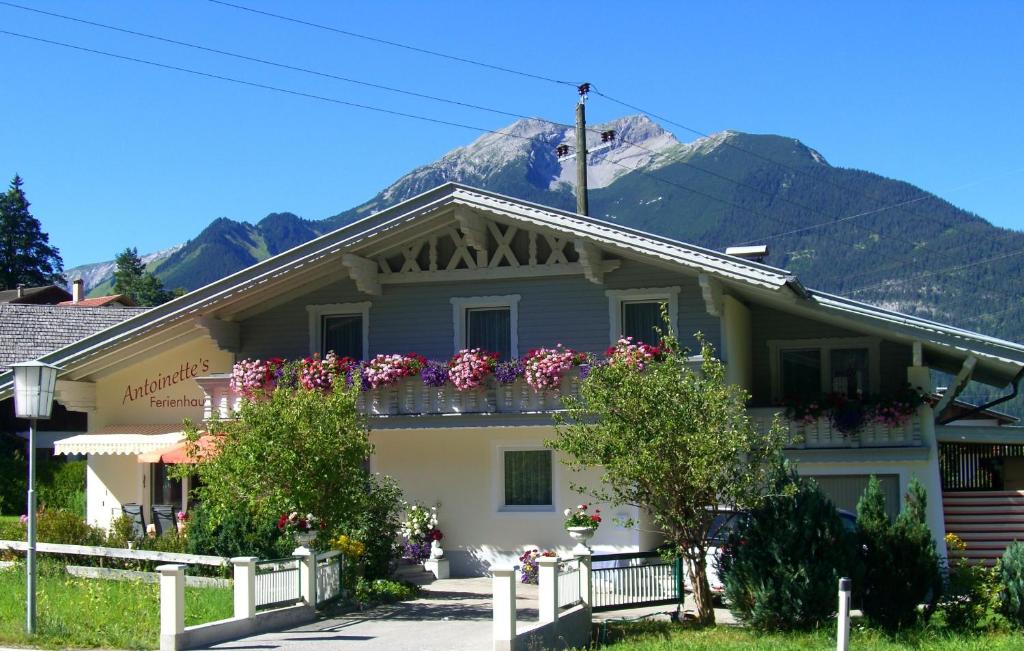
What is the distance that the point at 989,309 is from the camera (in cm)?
11194

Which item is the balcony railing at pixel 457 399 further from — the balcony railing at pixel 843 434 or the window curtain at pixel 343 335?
the balcony railing at pixel 843 434

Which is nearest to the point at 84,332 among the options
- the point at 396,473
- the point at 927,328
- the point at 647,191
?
the point at 396,473

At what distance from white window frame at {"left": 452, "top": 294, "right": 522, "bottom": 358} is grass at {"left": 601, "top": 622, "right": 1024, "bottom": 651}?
835 centimetres

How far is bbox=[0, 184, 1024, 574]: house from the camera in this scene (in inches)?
873

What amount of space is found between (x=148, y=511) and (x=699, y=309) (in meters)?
12.4

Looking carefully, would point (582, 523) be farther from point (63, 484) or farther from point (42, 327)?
point (42, 327)

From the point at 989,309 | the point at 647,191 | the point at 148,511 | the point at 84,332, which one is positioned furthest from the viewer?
the point at 647,191

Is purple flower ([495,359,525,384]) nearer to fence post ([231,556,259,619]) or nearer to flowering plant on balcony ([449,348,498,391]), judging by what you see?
flowering plant on balcony ([449,348,498,391])

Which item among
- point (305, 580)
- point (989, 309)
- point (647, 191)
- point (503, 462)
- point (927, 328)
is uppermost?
point (647, 191)

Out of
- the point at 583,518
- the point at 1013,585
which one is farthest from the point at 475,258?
the point at 1013,585

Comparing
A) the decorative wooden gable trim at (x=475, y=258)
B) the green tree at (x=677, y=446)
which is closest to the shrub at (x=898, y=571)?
the green tree at (x=677, y=446)

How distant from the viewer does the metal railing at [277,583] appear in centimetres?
1587

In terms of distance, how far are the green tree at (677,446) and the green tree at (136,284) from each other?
97.3m

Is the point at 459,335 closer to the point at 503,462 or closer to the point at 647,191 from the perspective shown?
the point at 503,462
